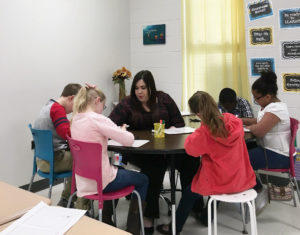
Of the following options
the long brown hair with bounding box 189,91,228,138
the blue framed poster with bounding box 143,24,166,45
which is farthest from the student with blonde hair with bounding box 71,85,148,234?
the blue framed poster with bounding box 143,24,166,45

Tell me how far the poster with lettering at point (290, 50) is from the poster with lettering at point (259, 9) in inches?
15.0

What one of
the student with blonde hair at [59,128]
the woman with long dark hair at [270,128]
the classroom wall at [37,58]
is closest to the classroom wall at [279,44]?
the woman with long dark hair at [270,128]

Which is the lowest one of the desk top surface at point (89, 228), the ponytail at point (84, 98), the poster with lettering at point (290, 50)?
the desk top surface at point (89, 228)

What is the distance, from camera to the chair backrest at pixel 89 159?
5.51 ft

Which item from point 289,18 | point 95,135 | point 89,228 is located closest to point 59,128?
point 95,135

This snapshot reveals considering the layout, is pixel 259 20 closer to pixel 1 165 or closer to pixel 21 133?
pixel 21 133

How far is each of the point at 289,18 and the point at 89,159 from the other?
8.32 feet

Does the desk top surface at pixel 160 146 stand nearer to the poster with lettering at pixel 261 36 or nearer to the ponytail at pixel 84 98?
the ponytail at pixel 84 98

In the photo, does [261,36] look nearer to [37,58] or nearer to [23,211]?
[37,58]

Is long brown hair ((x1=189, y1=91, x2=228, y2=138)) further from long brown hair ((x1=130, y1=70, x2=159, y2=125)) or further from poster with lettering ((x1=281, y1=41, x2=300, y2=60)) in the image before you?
poster with lettering ((x1=281, y1=41, x2=300, y2=60))

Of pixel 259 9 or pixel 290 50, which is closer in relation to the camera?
pixel 290 50

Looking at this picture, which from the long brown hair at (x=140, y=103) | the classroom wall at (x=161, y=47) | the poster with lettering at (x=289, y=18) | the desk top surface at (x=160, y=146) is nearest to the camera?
the desk top surface at (x=160, y=146)

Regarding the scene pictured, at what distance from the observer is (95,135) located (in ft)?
5.76

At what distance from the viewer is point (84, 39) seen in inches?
145
